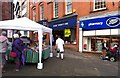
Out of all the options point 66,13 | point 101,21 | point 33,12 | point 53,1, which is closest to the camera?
point 101,21

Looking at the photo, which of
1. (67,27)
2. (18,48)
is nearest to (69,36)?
(67,27)

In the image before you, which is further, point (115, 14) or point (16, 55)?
point (115, 14)

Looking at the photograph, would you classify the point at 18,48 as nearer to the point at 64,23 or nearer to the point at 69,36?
the point at 69,36

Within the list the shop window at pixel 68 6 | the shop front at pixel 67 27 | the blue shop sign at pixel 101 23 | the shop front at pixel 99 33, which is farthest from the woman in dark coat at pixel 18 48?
the shop window at pixel 68 6

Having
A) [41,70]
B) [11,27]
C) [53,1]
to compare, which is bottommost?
[41,70]

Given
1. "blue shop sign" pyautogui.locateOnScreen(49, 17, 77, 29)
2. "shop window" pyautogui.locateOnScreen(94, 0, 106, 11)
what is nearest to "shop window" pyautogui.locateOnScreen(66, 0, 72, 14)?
"blue shop sign" pyautogui.locateOnScreen(49, 17, 77, 29)

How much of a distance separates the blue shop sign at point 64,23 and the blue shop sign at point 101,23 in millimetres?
1445

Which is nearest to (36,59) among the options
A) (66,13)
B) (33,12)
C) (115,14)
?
(115,14)

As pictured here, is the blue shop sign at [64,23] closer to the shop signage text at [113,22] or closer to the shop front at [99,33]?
the shop front at [99,33]

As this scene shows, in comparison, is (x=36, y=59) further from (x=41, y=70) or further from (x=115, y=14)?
(x=115, y=14)

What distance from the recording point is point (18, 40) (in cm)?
1112

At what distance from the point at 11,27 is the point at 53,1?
1579cm

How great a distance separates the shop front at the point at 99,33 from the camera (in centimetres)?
1728

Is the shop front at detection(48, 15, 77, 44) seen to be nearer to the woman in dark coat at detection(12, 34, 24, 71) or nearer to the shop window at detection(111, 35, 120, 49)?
the shop window at detection(111, 35, 120, 49)
